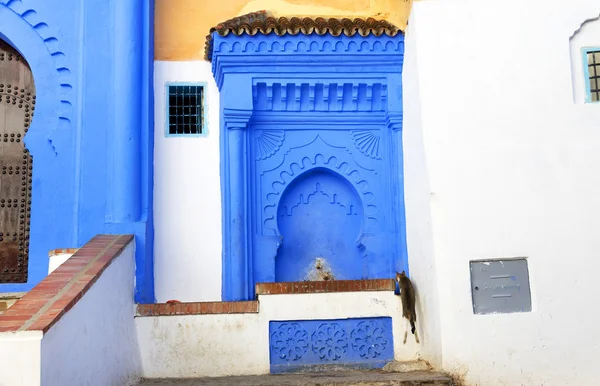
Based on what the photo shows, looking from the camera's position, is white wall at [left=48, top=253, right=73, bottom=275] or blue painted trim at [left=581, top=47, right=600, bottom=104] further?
blue painted trim at [left=581, top=47, right=600, bottom=104]

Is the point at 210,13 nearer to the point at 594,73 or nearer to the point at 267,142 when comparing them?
the point at 267,142

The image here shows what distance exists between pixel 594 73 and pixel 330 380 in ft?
12.6

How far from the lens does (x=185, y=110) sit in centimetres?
705

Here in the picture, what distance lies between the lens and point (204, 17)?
→ 284 inches

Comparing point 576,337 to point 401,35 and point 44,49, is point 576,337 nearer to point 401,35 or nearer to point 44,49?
point 401,35

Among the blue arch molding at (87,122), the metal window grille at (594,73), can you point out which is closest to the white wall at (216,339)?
the blue arch molding at (87,122)

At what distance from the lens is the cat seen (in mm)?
6227

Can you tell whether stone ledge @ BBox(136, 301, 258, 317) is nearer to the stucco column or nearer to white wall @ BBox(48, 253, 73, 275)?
the stucco column

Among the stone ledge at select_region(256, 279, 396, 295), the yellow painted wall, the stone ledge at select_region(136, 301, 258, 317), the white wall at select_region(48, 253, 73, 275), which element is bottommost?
the stone ledge at select_region(136, 301, 258, 317)

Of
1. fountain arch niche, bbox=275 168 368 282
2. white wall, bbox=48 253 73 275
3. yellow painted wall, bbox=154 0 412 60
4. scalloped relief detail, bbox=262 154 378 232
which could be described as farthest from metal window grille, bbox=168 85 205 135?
A: white wall, bbox=48 253 73 275

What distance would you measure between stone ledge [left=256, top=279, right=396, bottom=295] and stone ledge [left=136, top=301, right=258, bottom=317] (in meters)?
0.27

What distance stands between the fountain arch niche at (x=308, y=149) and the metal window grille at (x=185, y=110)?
0.99 ft

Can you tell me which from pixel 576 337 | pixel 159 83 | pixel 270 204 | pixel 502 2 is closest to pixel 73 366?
pixel 270 204

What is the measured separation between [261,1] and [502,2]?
2.60 meters
